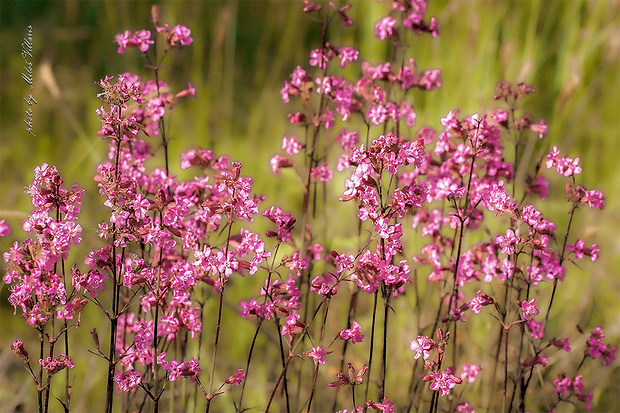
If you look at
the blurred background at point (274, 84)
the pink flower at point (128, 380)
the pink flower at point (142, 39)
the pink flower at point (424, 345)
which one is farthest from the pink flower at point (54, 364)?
the blurred background at point (274, 84)

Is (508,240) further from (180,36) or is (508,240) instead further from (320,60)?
(180,36)

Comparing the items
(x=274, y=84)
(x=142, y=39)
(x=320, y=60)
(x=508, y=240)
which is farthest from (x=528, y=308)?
(x=274, y=84)

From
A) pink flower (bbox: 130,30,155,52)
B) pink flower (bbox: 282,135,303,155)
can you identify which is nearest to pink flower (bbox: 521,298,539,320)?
pink flower (bbox: 282,135,303,155)

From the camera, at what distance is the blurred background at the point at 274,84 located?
3777mm

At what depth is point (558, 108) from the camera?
321cm

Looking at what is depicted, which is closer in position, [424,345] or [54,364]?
[54,364]

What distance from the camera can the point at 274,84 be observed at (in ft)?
15.4

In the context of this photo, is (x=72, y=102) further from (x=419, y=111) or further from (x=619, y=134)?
(x=619, y=134)

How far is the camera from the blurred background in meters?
3.78

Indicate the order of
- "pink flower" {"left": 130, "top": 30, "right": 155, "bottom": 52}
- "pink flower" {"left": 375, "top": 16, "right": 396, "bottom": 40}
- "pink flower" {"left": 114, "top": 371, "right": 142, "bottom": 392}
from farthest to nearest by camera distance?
"pink flower" {"left": 375, "top": 16, "right": 396, "bottom": 40} → "pink flower" {"left": 130, "top": 30, "right": 155, "bottom": 52} → "pink flower" {"left": 114, "top": 371, "right": 142, "bottom": 392}

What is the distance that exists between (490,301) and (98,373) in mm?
2025

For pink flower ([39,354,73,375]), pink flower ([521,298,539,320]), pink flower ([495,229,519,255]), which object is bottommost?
pink flower ([39,354,73,375])

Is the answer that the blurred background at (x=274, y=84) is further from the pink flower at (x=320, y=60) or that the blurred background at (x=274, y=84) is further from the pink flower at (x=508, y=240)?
the pink flower at (x=508, y=240)

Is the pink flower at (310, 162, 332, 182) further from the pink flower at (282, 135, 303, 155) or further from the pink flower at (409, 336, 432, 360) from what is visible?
the pink flower at (409, 336, 432, 360)
